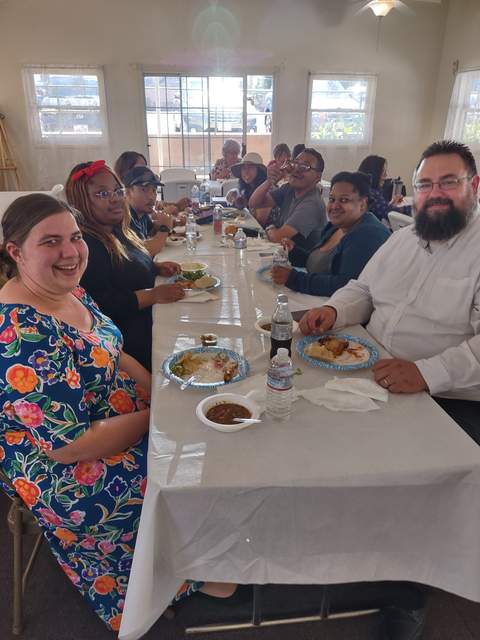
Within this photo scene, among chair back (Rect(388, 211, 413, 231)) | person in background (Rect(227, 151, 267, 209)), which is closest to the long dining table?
chair back (Rect(388, 211, 413, 231))

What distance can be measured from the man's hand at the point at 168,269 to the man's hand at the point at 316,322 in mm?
910

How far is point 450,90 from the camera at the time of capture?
6.48 m

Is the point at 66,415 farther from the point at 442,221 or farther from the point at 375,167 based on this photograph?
the point at 375,167

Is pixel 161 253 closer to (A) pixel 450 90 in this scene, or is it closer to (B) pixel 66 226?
(B) pixel 66 226

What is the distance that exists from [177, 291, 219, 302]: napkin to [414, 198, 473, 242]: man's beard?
82 centimetres

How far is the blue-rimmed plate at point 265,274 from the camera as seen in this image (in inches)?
81.8

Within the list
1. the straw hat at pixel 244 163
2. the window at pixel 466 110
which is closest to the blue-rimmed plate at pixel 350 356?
the straw hat at pixel 244 163

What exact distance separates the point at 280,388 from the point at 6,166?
651cm

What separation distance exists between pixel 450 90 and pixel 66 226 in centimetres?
702

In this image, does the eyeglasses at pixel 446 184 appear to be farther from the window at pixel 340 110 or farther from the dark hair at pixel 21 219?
the window at pixel 340 110

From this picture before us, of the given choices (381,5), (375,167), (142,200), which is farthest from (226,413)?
(381,5)

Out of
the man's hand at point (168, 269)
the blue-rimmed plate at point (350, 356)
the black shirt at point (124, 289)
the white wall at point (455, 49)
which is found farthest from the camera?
the white wall at point (455, 49)

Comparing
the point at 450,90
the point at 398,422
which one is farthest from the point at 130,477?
the point at 450,90

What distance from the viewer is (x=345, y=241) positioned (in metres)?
1.96
